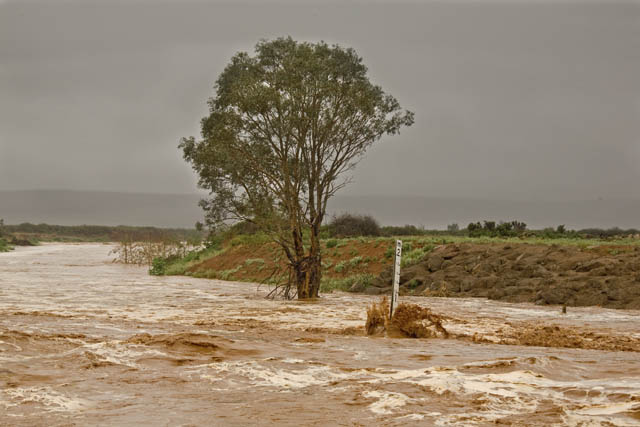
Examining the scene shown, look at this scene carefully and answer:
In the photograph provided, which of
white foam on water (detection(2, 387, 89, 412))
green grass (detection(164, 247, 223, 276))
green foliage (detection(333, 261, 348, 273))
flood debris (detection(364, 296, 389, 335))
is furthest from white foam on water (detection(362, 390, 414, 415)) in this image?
green grass (detection(164, 247, 223, 276))

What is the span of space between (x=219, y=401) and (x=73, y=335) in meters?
5.11

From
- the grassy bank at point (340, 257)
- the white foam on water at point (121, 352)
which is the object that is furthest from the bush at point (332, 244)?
the white foam on water at point (121, 352)

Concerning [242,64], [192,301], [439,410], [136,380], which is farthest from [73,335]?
[242,64]

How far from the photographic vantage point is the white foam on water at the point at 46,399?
6.30 metres

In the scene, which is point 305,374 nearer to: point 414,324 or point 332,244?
point 414,324

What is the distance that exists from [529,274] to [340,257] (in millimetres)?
10261

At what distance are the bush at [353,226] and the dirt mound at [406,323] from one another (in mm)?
27934

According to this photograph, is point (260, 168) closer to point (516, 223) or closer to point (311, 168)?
point (311, 168)

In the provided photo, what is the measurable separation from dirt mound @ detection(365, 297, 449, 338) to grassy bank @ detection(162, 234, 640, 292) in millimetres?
9835

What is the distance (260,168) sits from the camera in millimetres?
20844

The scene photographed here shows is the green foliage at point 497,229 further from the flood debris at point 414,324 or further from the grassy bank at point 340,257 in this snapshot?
the flood debris at point 414,324

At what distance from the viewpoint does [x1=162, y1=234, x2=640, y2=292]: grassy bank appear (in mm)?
A: 27500

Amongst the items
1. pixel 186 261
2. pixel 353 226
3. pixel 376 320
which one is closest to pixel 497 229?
pixel 353 226

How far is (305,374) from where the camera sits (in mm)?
8000
